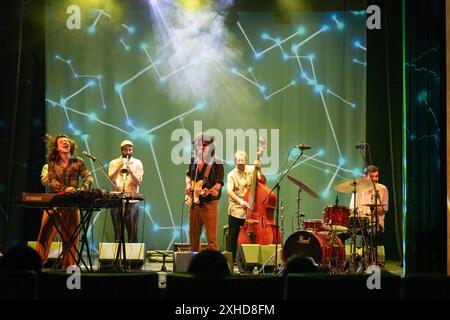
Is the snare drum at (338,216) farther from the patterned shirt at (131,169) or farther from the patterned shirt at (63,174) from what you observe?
the patterned shirt at (131,169)

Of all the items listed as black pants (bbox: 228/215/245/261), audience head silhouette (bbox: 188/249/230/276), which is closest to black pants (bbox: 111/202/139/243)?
black pants (bbox: 228/215/245/261)

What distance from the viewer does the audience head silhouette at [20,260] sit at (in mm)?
3862

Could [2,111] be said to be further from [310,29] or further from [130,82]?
[310,29]

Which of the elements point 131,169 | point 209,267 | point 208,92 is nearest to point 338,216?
point 131,169

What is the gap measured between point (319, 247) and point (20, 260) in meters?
4.50

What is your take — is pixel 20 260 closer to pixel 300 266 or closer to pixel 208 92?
pixel 300 266

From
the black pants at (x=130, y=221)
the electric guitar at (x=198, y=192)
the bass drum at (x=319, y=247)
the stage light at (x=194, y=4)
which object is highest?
the stage light at (x=194, y=4)

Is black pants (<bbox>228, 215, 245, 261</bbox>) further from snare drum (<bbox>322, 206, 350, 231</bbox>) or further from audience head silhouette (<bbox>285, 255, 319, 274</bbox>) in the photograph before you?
audience head silhouette (<bbox>285, 255, 319, 274</bbox>)

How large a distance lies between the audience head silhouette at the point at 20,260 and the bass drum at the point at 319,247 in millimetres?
4295

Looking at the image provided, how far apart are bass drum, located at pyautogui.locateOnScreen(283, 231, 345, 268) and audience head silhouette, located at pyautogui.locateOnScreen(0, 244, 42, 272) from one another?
4.30 meters

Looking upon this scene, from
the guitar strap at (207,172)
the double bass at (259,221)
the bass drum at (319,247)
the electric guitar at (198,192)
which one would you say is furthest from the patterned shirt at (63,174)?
the bass drum at (319,247)

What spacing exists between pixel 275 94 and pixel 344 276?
22.9ft

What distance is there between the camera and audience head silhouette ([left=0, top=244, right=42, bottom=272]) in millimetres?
3862

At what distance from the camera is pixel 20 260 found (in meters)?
3.89
